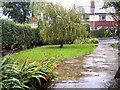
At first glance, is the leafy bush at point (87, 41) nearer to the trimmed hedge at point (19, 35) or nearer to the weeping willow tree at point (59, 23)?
the weeping willow tree at point (59, 23)

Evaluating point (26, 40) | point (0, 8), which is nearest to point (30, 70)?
point (0, 8)

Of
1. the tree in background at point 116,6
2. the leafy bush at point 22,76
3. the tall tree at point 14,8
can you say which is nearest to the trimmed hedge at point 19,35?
the tall tree at point 14,8

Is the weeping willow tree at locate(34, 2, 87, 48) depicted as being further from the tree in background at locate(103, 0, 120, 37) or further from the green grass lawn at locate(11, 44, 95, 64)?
the tree in background at locate(103, 0, 120, 37)

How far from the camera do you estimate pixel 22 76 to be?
1.86 meters

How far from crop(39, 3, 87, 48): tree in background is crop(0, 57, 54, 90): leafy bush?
14.8 ft

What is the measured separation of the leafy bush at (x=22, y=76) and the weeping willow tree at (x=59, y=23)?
4495 mm

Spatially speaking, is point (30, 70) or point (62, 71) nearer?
point (30, 70)

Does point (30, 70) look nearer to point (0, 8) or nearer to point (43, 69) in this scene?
point (43, 69)

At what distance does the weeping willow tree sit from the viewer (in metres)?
6.55

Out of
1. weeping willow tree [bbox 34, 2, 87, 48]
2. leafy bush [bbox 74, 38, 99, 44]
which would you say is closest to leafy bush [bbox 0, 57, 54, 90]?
weeping willow tree [bbox 34, 2, 87, 48]

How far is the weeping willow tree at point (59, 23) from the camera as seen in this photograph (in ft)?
21.5

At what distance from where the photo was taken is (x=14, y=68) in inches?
73.3

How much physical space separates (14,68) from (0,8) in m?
0.47

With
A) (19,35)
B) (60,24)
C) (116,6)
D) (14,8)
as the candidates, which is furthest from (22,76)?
(60,24)
